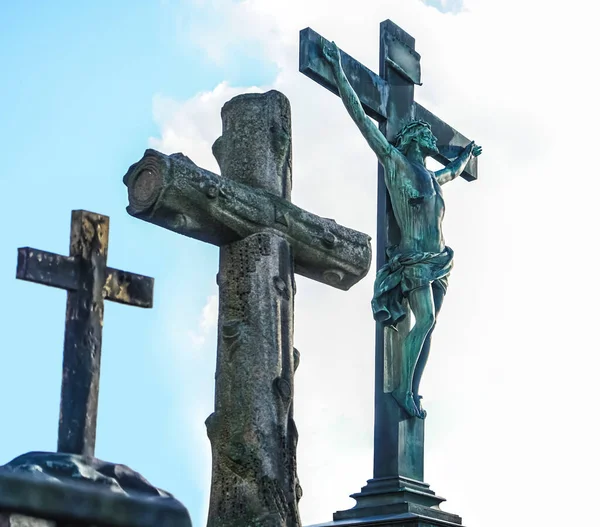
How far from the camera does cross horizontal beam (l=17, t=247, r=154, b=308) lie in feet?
12.6

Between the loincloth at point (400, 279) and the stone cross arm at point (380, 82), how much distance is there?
1077 millimetres

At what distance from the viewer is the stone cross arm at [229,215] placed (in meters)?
5.26

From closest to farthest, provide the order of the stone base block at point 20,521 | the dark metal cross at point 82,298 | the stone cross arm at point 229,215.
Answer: the stone base block at point 20,521 → the dark metal cross at point 82,298 → the stone cross arm at point 229,215

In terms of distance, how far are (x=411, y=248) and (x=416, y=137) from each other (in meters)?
0.78

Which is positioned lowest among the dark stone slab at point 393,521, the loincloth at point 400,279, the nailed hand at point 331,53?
the dark stone slab at point 393,521

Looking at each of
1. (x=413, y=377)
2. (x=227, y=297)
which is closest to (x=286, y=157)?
(x=227, y=297)

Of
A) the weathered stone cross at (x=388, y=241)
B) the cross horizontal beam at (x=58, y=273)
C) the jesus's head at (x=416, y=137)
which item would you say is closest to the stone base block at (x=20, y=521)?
the cross horizontal beam at (x=58, y=273)

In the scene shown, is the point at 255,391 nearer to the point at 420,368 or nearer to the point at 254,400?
the point at 254,400

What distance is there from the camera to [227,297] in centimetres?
541

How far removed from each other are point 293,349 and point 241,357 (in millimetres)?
333

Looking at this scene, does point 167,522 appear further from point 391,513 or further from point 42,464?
point 391,513

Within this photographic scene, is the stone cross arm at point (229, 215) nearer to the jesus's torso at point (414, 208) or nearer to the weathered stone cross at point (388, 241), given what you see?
the weathered stone cross at point (388, 241)

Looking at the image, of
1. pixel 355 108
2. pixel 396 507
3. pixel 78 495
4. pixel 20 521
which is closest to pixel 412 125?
pixel 355 108

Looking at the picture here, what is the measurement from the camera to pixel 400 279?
7.67 m
